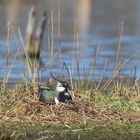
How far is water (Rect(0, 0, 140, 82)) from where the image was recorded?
14539 mm

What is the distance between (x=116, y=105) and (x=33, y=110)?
1.22m

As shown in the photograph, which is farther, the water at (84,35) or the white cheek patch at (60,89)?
the water at (84,35)

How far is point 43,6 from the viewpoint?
38.7m

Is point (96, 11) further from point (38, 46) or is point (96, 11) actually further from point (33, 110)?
point (33, 110)

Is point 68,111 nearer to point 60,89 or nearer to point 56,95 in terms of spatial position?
point 56,95

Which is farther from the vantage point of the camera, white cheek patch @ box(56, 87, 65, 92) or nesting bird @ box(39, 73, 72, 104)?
white cheek patch @ box(56, 87, 65, 92)

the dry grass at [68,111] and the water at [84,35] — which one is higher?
the dry grass at [68,111]

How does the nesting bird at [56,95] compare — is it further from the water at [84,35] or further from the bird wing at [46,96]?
the water at [84,35]

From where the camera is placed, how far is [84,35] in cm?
2516

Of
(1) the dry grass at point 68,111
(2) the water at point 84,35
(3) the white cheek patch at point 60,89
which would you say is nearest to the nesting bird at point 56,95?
(3) the white cheek patch at point 60,89

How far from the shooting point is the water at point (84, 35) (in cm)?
1454

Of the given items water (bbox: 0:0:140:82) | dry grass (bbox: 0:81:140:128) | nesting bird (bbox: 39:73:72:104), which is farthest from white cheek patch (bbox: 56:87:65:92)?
water (bbox: 0:0:140:82)

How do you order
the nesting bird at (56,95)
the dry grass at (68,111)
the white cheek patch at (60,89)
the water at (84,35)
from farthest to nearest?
the water at (84,35) → the white cheek patch at (60,89) → the nesting bird at (56,95) → the dry grass at (68,111)

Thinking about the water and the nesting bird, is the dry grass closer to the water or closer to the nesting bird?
the nesting bird
